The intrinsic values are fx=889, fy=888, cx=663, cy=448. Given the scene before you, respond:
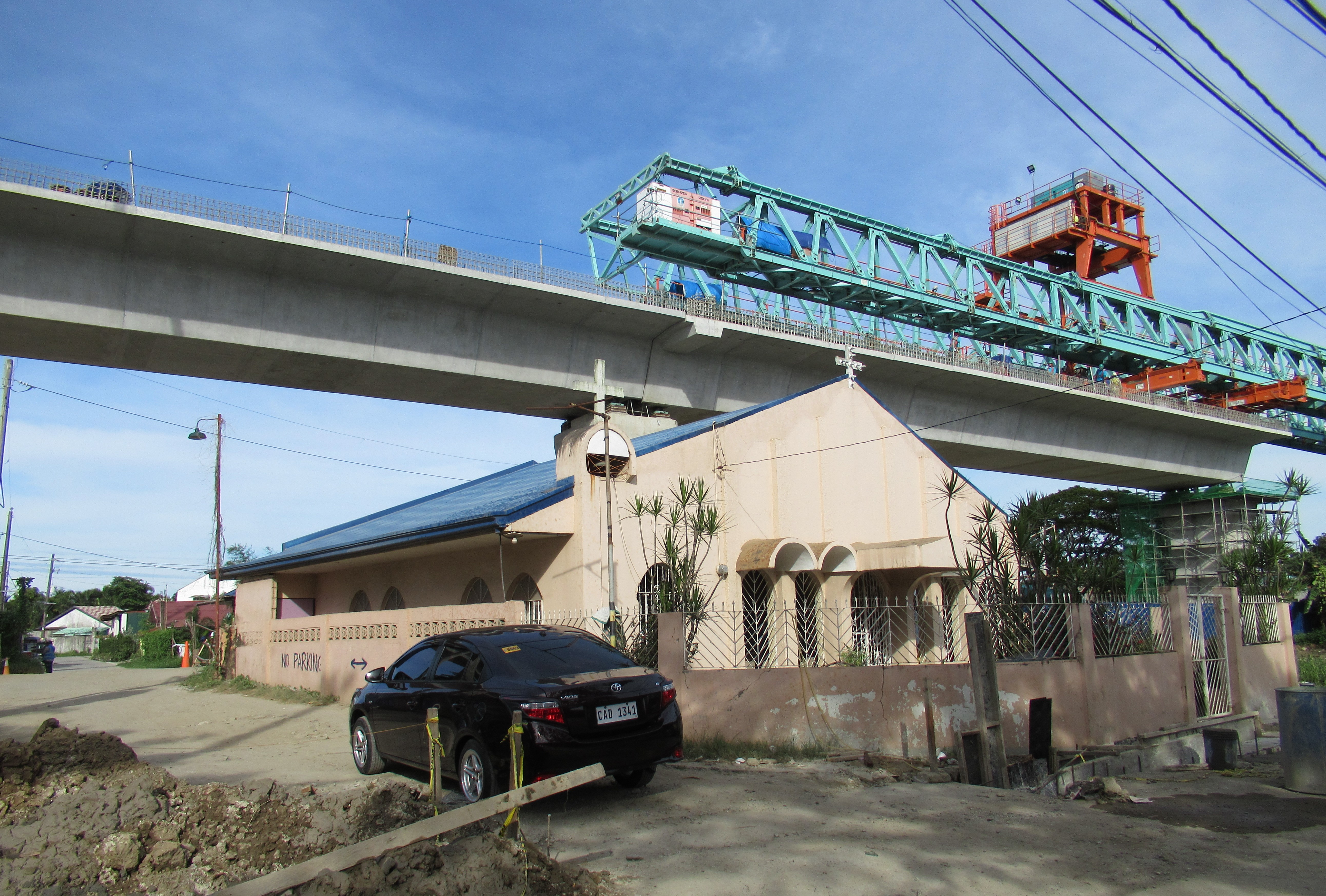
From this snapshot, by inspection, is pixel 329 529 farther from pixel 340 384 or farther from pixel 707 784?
pixel 707 784

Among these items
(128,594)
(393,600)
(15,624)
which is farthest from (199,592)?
(393,600)

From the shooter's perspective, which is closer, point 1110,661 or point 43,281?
Answer: point 1110,661

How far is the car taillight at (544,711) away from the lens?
7.00 m

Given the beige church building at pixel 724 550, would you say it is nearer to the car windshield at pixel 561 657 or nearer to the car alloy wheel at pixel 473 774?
the car windshield at pixel 561 657

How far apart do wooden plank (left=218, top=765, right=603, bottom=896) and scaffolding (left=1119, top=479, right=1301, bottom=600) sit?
36660 millimetres

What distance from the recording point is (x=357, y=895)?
14.6 feet

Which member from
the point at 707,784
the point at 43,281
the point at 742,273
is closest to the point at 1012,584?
the point at 707,784

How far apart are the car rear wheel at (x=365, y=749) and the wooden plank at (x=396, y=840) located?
14.5 feet

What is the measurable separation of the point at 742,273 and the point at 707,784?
25692mm

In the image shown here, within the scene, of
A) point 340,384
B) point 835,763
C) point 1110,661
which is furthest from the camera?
point 340,384

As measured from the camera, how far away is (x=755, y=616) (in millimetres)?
14844

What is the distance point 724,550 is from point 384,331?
8.89 metres

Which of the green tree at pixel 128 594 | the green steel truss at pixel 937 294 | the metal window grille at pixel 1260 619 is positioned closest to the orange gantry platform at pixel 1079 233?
the green steel truss at pixel 937 294

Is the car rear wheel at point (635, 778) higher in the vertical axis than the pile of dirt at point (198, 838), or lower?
lower
